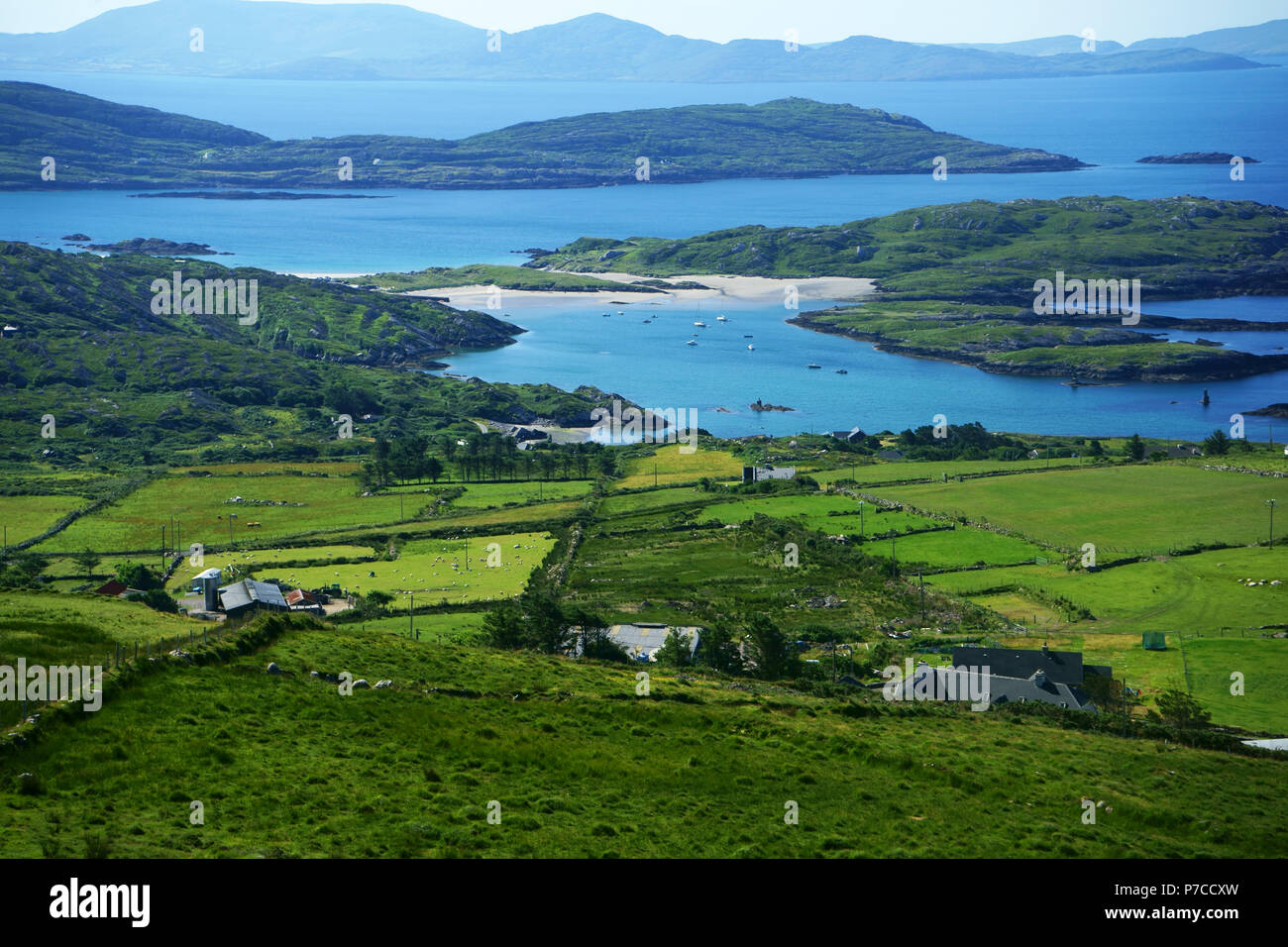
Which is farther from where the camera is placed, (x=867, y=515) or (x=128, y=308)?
(x=128, y=308)

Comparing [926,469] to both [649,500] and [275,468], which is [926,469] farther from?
[275,468]

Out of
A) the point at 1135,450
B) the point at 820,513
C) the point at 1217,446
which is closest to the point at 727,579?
the point at 820,513

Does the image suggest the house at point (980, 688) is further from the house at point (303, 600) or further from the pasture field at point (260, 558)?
the pasture field at point (260, 558)

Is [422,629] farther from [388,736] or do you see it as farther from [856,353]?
[856,353]

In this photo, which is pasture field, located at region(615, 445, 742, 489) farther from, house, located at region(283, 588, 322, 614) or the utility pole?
house, located at region(283, 588, 322, 614)

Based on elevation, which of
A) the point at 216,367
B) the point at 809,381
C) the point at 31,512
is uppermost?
the point at 216,367
